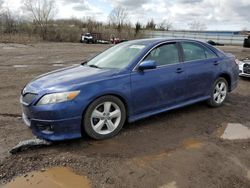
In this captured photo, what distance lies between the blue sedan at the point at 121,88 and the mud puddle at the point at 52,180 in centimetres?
64

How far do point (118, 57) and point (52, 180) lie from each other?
2521mm

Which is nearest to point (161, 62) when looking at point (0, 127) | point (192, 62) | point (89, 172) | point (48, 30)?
point (192, 62)

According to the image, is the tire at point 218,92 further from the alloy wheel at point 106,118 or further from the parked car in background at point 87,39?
the parked car in background at point 87,39

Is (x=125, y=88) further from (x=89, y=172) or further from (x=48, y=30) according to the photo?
(x=48, y=30)

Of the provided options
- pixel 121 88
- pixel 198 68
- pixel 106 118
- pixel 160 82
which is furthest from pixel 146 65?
pixel 198 68

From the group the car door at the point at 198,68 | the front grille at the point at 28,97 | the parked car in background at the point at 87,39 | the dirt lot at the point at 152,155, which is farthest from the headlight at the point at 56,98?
the parked car in background at the point at 87,39

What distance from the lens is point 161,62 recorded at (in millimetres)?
4992

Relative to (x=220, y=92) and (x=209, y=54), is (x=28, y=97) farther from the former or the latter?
(x=220, y=92)

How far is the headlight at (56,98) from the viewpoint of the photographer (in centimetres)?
389

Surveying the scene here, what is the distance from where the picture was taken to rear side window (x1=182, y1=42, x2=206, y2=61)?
17.8ft

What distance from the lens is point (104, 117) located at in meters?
4.28

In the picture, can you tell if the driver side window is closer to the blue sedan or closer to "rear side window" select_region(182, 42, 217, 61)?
the blue sedan

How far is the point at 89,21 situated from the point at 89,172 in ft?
160

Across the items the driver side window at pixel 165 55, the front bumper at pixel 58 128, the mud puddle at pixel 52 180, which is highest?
the driver side window at pixel 165 55
